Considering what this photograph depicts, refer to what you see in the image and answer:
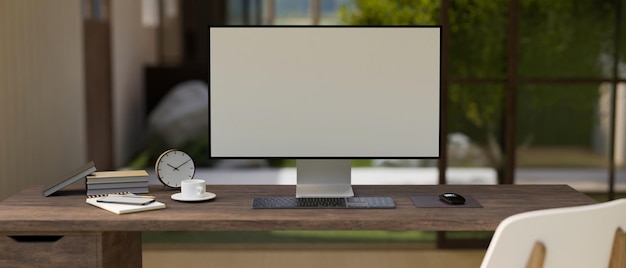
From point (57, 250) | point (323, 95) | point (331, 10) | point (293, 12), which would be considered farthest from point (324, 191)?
point (293, 12)

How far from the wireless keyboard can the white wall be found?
4.60ft

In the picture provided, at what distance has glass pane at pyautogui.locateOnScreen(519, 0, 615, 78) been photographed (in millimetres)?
4500

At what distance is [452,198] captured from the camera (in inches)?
113

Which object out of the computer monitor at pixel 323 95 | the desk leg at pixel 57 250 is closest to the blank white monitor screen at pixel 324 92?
the computer monitor at pixel 323 95

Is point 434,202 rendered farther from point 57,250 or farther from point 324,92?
point 57,250

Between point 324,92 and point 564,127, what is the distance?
6.43 feet

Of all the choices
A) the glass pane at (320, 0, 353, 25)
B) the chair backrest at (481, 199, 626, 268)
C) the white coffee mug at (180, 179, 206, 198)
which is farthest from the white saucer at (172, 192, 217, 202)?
the glass pane at (320, 0, 353, 25)

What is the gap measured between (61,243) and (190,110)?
13.2 feet

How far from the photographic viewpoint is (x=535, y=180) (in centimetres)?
465

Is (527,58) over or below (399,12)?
below

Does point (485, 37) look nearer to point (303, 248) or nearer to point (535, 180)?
point (535, 180)

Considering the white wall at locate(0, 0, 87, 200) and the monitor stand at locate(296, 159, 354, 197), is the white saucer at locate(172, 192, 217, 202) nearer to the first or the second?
the monitor stand at locate(296, 159, 354, 197)

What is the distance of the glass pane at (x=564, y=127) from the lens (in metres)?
4.56

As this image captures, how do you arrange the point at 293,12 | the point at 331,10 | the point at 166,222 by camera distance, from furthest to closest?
the point at 293,12 → the point at 331,10 → the point at 166,222
